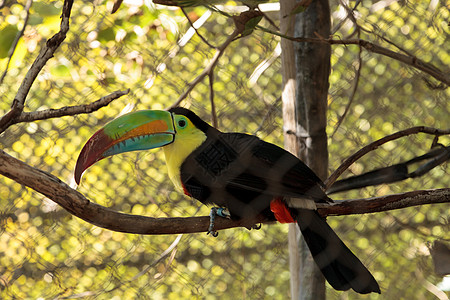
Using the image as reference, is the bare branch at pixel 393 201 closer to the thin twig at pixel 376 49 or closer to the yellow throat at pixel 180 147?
the thin twig at pixel 376 49

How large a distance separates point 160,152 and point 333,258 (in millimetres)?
911

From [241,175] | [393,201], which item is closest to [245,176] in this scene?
[241,175]

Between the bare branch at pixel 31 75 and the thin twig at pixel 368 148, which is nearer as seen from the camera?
the bare branch at pixel 31 75

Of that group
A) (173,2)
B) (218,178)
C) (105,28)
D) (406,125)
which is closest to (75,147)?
(105,28)

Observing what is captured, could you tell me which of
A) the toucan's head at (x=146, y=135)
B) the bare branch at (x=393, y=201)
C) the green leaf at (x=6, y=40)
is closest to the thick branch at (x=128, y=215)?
the bare branch at (x=393, y=201)

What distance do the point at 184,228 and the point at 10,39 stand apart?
601 mm

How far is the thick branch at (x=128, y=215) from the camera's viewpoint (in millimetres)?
719

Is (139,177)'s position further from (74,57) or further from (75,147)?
(74,57)

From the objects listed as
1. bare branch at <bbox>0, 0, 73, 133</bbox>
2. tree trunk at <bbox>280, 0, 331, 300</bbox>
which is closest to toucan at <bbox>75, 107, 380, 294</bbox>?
tree trunk at <bbox>280, 0, 331, 300</bbox>

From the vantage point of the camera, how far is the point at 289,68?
4.07 feet

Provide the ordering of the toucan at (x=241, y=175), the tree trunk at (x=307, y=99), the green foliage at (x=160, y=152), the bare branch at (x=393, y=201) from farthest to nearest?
the green foliage at (x=160, y=152), the tree trunk at (x=307, y=99), the toucan at (x=241, y=175), the bare branch at (x=393, y=201)

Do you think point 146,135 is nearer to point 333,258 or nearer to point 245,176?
point 245,176

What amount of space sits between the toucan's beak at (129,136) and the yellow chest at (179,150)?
0.02 meters

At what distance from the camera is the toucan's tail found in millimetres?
991
